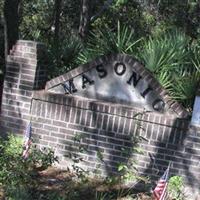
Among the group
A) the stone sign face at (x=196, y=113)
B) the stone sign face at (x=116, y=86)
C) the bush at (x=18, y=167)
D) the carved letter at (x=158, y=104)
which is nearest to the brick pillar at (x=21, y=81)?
the stone sign face at (x=116, y=86)

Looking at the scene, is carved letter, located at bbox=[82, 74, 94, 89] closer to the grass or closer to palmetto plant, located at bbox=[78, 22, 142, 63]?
palmetto plant, located at bbox=[78, 22, 142, 63]

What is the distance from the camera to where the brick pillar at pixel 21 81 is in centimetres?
720

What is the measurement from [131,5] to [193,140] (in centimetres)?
2218

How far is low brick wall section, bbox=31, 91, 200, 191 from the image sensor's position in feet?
21.8

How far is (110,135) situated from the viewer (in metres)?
6.91

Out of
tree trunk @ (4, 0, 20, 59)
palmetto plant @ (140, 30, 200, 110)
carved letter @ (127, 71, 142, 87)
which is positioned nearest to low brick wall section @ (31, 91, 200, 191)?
carved letter @ (127, 71, 142, 87)

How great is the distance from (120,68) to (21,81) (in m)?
1.45

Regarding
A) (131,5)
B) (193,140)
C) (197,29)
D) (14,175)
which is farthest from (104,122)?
(197,29)

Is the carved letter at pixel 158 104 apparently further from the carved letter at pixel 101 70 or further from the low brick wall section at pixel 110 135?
the carved letter at pixel 101 70

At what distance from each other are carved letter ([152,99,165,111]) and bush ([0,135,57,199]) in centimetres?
148

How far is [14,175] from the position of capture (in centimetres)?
577

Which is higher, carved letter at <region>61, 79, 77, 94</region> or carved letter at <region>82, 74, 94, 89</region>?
carved letter at <region>82, 74, 94, 89</region>

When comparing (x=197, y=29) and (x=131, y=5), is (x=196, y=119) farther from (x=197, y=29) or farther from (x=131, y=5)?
(x=197, y=29)

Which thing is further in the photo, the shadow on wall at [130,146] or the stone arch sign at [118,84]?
the stone arch sign at [118,84]
